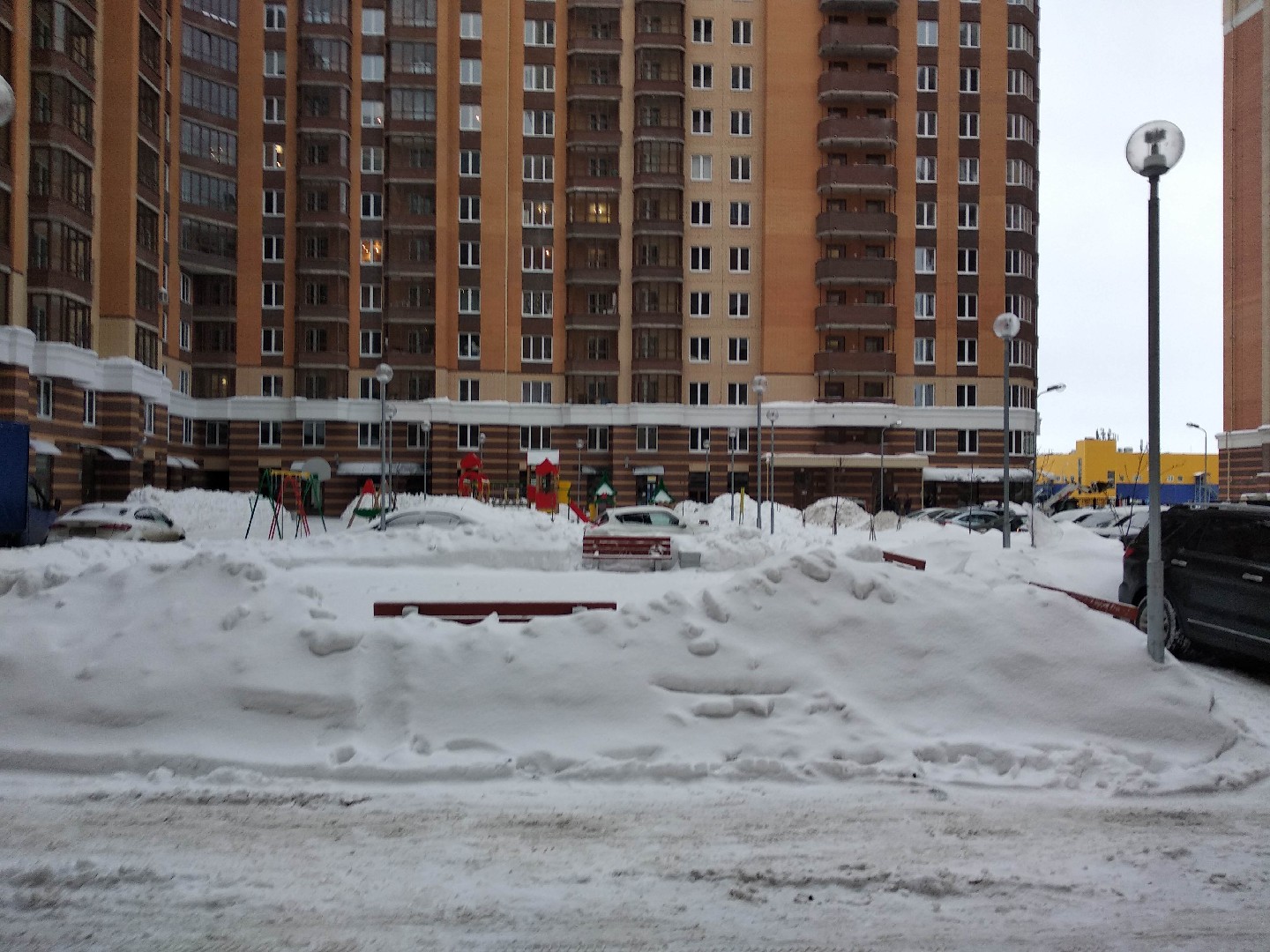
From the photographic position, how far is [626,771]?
6.49 metres

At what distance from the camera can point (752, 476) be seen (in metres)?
56.6

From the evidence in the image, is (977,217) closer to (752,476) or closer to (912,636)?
(752,476)

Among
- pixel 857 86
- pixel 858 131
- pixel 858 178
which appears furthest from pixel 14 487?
pixel 857 86

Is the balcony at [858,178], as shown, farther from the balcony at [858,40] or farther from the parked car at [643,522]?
the parked car at [643,522]

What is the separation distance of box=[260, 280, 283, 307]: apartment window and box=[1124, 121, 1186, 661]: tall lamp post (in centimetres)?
5500

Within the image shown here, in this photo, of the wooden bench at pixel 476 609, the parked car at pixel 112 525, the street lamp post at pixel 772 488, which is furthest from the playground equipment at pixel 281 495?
the wooden bench at pixel 476 609

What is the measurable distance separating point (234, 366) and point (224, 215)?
31.0 feet

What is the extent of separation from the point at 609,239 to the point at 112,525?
39662 millimetres

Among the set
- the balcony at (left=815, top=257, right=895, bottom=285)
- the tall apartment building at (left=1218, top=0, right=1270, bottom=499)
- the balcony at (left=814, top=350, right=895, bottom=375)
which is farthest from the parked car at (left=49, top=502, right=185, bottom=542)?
the tall apartment building at (left=1218, top=0, right=1270, bottom=499)

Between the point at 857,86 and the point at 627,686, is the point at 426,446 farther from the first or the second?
the point at 627,686

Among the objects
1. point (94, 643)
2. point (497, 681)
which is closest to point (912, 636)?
point (497, 681)

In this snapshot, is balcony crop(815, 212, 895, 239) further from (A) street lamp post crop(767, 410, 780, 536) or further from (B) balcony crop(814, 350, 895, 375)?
(A) street lamp post crop(767, 410, 780, 536)

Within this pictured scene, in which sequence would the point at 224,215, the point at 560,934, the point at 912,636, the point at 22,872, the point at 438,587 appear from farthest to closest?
the point at 224,215
the point at 438,587
the point at 912,636
the point at 22,872
the point at 560,934

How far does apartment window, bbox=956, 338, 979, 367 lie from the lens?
57.0m
